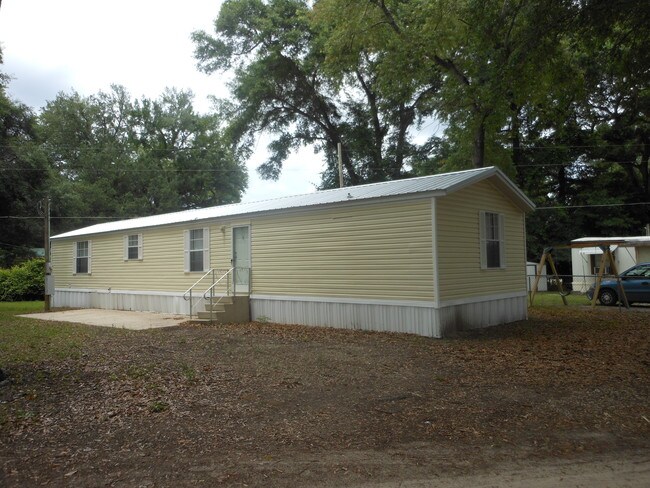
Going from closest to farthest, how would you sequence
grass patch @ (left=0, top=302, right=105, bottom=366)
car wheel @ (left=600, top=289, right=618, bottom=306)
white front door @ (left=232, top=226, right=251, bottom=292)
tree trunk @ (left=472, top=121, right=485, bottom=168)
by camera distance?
grass patch @ (left=0, top=302, right=105, bottom=366)
white front door @ (left=232, top=226, right=251, bottom=292)
car wheel @ (left=600, top=289, right=618, bottom=306)
tree trunk @ (left=472, top=121, right=485, bottom=168)

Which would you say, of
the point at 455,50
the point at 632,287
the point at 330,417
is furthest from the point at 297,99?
the point at 330,417

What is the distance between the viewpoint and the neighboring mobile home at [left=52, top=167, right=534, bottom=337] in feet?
34.7

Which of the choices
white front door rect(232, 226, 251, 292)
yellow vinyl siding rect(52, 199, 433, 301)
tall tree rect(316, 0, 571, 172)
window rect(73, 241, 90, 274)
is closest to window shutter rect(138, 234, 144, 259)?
yellow vinyl siding rect(52, 199, 433, 301)

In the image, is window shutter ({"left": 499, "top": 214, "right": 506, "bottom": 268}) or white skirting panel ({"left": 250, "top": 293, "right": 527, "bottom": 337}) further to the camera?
window shutter ({"left": 499, "top": 214, "right": 506, "bottom": 268})

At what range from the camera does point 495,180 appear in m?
12.4

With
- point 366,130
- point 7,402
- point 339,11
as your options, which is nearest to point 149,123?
point 366,130

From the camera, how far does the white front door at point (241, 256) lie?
1416 cm

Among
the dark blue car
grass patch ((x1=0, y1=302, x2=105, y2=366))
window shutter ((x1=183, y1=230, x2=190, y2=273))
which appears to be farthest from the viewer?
the dark blue car

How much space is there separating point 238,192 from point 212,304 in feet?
98.0

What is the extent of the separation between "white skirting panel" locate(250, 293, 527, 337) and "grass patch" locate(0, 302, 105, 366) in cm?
435

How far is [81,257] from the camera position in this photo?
20578 millimetres

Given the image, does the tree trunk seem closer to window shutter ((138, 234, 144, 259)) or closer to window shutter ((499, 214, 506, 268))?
window shutter ((499, 214, 506, 268))

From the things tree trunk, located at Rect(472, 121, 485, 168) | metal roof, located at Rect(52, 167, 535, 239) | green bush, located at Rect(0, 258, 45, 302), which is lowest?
green bush, located at Rect(0, 258, 45, 302)

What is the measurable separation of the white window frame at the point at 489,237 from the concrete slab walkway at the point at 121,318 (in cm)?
786
